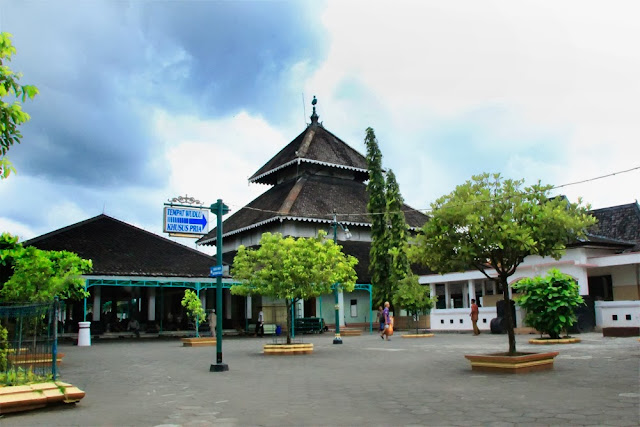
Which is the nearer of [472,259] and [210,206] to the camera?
[472,259]

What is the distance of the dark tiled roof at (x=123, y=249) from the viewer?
1173 inches

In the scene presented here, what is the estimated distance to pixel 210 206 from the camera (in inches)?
620

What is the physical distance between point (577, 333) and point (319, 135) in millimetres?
29118

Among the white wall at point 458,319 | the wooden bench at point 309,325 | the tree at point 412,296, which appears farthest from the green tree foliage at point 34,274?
the white wall at point 458,319

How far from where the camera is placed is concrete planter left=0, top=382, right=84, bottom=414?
28.2 ft

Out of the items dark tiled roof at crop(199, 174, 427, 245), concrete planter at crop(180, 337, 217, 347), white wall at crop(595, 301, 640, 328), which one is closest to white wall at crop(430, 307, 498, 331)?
white wall at crop(595, 301, 640, 328)

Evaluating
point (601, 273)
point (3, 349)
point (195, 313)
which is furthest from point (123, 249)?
point (601, 273)

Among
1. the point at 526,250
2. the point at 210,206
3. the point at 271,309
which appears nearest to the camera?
the point at 526,250

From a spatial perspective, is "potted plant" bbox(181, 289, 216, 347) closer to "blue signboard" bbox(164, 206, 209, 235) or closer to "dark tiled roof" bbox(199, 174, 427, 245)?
"blue signboard" bbox(164, 206, 209, 235)

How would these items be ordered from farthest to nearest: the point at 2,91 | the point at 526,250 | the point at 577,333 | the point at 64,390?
the point at 577,333 < the point at 526,250 < the point at 64,390 < the point at 2,91

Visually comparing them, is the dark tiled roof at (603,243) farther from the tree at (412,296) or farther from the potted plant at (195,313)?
the potted plant at (195,313)

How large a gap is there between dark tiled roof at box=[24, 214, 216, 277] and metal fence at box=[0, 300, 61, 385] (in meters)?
17.5

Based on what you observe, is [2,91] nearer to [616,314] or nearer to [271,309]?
[616,314]

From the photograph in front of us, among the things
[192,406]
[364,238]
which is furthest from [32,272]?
[364,238]
